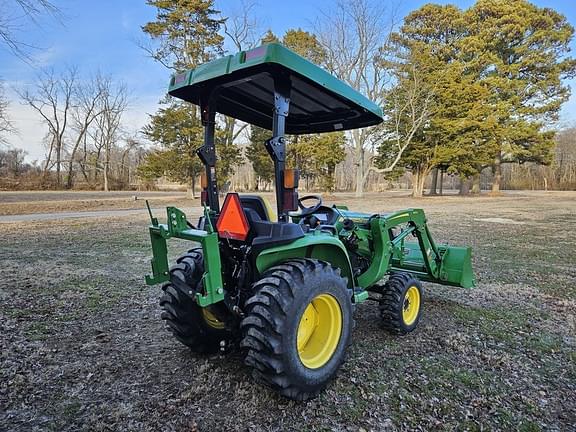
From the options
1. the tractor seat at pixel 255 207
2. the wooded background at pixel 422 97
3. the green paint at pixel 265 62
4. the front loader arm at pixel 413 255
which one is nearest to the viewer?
the green paint at pixel 265 62

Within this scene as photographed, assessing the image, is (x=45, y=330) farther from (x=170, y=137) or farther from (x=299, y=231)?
(x=170, y=137)

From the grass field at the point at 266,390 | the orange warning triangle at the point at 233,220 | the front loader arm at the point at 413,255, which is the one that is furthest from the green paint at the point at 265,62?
the grass field at the point at 266,390

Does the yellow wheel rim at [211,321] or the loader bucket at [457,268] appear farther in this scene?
the loader bucket at [457,268]

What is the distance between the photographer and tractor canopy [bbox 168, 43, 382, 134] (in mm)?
2193

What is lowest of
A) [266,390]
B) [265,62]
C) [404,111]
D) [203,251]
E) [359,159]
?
[266,390]

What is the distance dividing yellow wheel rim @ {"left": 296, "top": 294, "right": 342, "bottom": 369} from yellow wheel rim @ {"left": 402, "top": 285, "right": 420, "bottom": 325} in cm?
124

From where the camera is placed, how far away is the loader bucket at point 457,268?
4.17 metres

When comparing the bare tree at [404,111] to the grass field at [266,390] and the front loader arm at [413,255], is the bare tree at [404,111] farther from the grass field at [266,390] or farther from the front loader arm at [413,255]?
the front loader arm at [413,255]

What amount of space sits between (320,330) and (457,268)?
229cm

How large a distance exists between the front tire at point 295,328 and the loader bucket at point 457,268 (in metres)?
2.10

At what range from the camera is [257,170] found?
32625 millimetres

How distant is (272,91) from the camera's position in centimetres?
283

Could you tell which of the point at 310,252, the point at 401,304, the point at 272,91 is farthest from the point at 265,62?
the point at 401,304

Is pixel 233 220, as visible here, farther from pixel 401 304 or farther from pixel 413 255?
pixel 413 255
